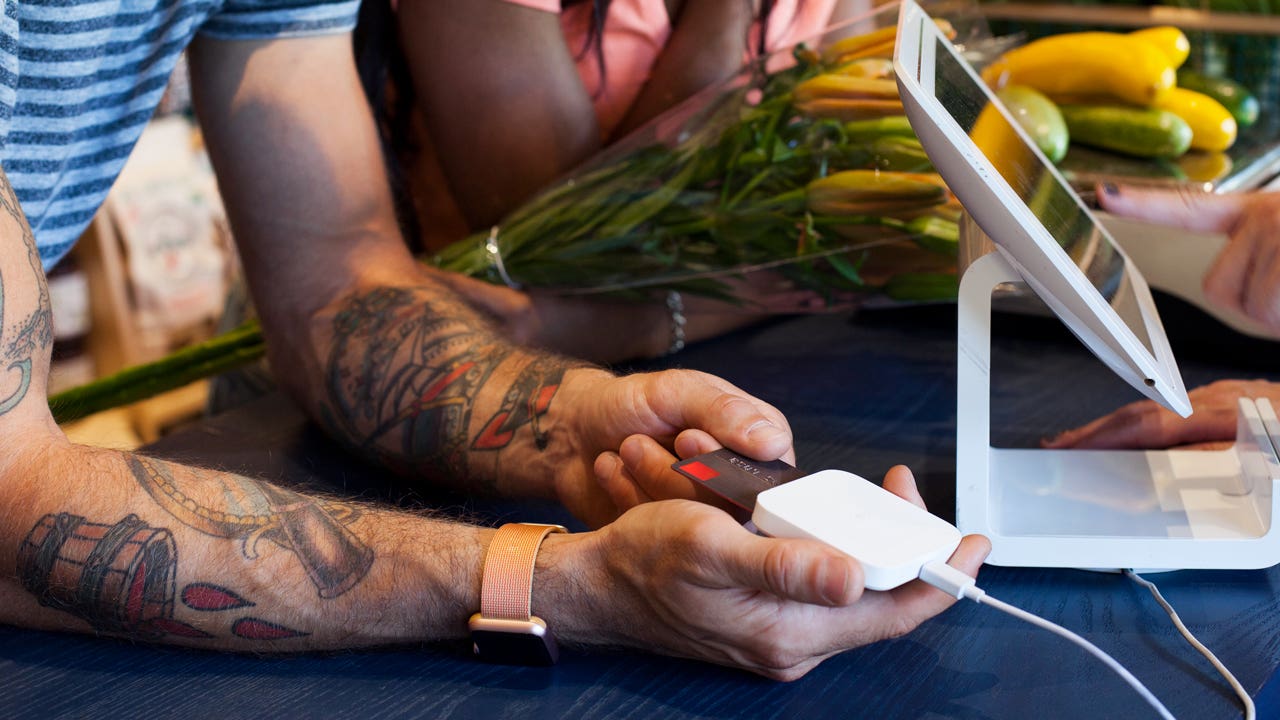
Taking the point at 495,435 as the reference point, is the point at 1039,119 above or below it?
above

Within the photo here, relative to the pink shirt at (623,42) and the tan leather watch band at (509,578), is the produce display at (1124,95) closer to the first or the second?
the pink shirt at (623,42)

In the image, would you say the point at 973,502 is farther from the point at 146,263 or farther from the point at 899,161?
the point at 146,263

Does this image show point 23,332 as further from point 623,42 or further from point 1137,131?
point 1137,131

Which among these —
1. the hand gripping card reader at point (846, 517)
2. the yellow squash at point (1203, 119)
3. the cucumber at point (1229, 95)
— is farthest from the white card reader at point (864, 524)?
the cucumber at point (1229, 95)

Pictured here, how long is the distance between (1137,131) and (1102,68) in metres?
0.11

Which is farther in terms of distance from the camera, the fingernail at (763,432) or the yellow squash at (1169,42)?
the yellow squash at (1169,42)

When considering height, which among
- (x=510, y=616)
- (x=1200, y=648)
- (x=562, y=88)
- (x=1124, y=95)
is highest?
(x=562, y=88)

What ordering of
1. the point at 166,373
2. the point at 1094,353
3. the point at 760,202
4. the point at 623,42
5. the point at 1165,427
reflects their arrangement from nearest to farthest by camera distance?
1. the point at 1094,353
2. the point at 1165,427
3. the point at 760,202
4. the point at 166,373
5. the point at 623,42

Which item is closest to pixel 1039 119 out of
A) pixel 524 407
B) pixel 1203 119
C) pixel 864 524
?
pixel 1203 119

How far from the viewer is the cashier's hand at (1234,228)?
2.79 ft

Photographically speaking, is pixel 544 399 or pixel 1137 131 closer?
pixel 544 399

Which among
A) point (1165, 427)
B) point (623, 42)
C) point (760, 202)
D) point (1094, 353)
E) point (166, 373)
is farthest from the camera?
point (623, 42)

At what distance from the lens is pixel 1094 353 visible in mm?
776

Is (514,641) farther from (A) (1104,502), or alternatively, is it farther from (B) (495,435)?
(A) (1104,502)
